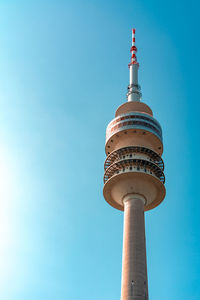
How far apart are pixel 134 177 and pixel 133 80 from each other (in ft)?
82.3

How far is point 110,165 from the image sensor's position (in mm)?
58375

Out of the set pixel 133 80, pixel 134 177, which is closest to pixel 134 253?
pixel 134 177

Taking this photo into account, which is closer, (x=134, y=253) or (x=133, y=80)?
(x=134, y=253)

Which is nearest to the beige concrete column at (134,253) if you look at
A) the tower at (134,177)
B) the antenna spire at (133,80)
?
the tower at (134,177)

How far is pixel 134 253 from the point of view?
1893 inches

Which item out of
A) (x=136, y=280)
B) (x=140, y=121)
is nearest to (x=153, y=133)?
(x=140, y=121)

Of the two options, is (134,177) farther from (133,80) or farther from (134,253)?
(133,80)

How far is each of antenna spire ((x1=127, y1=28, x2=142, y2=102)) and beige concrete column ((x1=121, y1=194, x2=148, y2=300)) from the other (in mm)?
22285

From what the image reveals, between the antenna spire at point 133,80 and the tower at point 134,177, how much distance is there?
339 cm

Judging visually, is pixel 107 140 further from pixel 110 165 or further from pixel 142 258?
pixel 142 258

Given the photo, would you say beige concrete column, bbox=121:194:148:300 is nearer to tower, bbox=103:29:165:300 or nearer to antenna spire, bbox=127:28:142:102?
tower, bbox=103:29:165:300

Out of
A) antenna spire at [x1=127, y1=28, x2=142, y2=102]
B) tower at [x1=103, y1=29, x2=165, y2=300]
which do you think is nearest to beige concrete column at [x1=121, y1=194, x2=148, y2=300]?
tower at [x1=103, y1=29, x2=165, y2=300]

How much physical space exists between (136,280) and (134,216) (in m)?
9.43

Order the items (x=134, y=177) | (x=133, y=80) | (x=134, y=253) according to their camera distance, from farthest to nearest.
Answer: (x=133, y=80) → (x=134, y=177) → (x=134, y=253)
